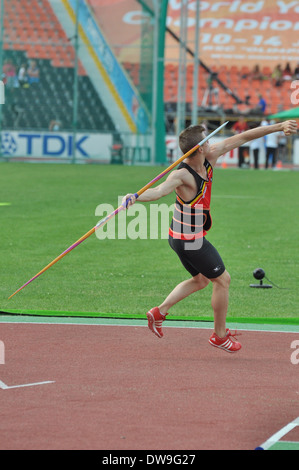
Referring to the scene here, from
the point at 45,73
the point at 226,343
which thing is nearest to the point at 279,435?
the point at 226,343

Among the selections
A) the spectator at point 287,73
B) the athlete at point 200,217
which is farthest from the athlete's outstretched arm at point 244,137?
the spectator at point 287,73

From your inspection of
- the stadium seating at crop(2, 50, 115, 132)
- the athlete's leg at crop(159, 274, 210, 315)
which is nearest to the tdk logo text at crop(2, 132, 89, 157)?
the stadium seating at crop(2, 50, 115, 132)

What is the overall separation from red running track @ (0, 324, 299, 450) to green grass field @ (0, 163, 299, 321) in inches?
54.7

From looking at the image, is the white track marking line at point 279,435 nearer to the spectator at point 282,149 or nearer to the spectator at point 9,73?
the spectator at point 9,73

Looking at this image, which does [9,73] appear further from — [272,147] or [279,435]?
[279,435]

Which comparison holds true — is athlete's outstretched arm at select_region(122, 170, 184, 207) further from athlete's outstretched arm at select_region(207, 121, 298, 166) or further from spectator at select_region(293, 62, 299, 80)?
spectator at select_region(293, 62, 299, 80)

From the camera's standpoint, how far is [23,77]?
3588 cm

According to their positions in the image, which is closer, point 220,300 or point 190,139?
point 190,139

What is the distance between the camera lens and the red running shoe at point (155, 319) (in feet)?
26.7

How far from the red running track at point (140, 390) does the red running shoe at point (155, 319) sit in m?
0.15

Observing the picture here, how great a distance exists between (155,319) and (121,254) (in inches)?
234

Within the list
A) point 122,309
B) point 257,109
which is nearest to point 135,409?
point 122,309

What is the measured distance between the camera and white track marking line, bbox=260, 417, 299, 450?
542cm

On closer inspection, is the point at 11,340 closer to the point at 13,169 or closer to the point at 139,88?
the point at 13,169
